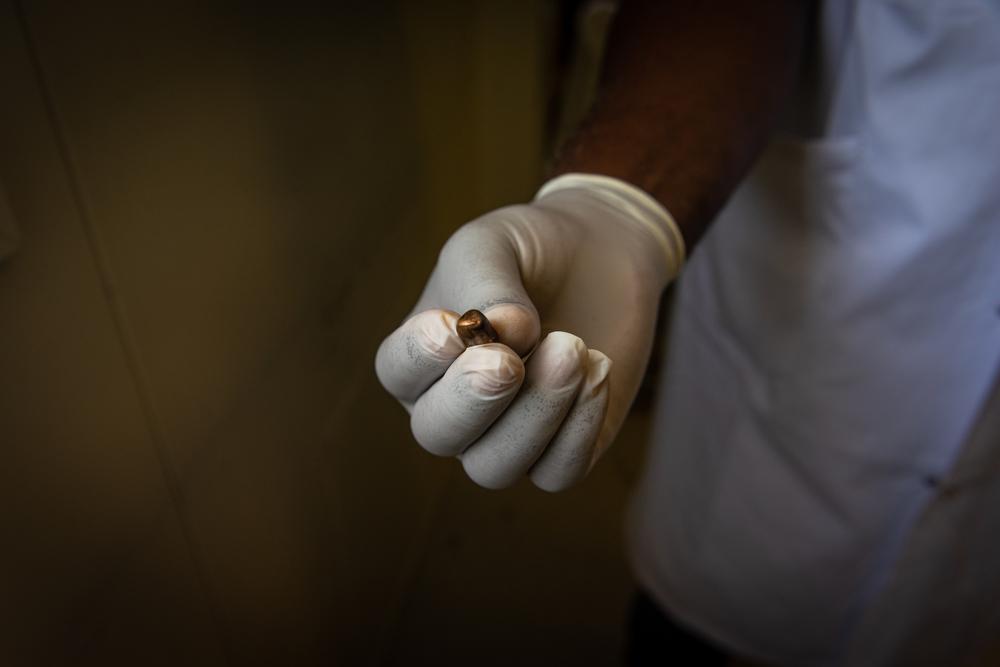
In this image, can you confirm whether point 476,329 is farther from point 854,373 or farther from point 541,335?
point 854,373

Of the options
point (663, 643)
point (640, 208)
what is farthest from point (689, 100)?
point (663, 643)

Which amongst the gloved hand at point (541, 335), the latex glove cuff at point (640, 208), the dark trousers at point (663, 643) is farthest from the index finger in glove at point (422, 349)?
Result: the dark trousers at point (663, 643)

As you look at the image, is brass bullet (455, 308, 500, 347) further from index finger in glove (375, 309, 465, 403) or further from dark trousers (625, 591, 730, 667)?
dark trousers (625, 591, 730, 667)

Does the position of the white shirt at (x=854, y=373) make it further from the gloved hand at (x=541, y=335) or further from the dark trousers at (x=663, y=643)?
the gloved hand at (x=541, y=335)

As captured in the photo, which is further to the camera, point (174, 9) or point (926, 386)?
point (926, 386)

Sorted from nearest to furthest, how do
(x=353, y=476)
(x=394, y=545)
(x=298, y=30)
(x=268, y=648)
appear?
(x=298, y=30) < (x=268, y=648) < (x=353, y=476) < (x=394, y=545)

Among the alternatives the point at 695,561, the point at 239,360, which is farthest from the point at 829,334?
the point at 239,360

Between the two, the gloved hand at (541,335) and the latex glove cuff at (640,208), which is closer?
the gloved hand at (541,335)

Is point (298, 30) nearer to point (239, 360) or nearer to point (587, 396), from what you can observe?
point (239, 360)
